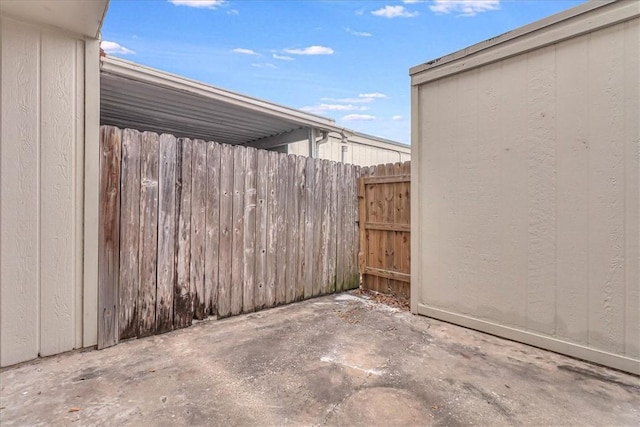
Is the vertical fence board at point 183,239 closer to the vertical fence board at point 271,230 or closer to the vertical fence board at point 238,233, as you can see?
the vertical fence board at point 238,233

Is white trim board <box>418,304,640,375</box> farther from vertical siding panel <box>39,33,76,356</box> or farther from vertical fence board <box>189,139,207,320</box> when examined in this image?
vertical siding panel <box>39,33,76,356</box>

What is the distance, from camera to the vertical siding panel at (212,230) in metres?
3.03

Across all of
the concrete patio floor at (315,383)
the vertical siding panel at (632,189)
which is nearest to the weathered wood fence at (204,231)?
the concrete patio floor at (315,383)

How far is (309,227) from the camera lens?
392 cm

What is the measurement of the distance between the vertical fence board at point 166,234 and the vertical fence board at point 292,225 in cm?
129


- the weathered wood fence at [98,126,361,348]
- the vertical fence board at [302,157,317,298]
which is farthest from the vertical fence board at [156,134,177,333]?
the vertical fence board at [302,157,317,298]

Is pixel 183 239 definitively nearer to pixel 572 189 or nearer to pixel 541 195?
pixel 541 195

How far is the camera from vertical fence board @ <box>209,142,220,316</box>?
9.93ft

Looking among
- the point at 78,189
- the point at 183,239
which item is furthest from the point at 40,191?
the point at 183,239

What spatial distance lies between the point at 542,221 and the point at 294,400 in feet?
7.79

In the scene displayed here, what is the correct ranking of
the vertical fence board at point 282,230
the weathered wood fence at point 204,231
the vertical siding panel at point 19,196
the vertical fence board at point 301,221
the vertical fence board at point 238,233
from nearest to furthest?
the vertical siding panel at point 19,196 → the weathered wood fence at point 204,231 → the vertical fence board at point 238,233 → the vertical fence board at point 282,230 → the vertical fence board at point 301,221

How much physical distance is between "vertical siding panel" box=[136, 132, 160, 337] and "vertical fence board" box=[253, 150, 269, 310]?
102 cm

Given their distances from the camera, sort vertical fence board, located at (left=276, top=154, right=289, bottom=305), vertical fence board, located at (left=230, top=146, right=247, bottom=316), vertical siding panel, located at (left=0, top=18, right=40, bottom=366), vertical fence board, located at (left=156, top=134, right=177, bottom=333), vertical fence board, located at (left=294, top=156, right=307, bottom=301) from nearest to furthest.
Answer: vertical siding panel, located at (left=0, top=18, right=40, bottom=366) → vertical fence board, located at (left=156, top=134, right=177, bottom=333) → vertical fence board, located at (left=230, top=146, right=247, bottom=316) → vertical fence board, located at (left=276, top=154, right=289, bottom=305) → vertical fence board, located at (left=294, top=156, right=307, bottom=301)

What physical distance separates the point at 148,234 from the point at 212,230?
1.87 ft
